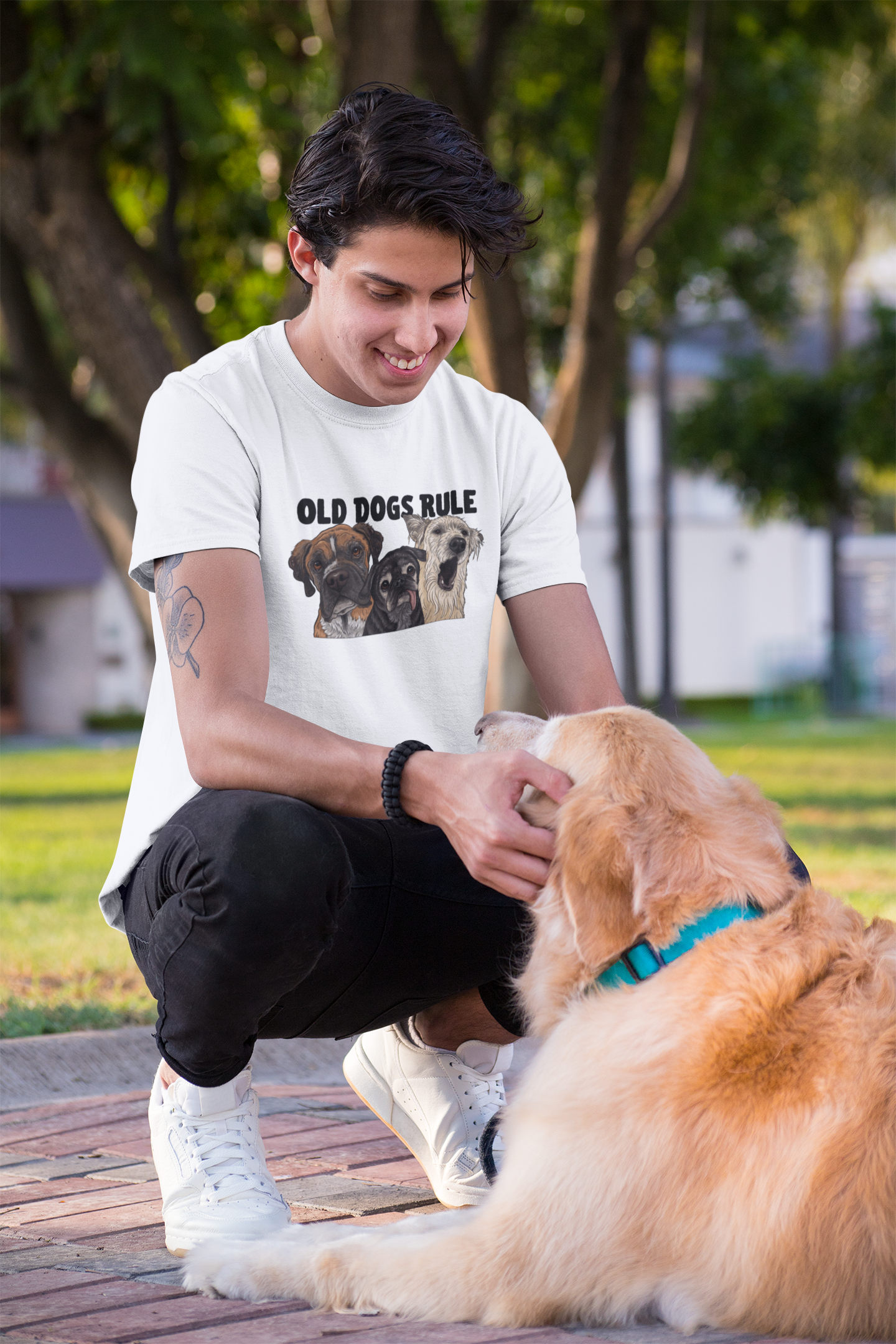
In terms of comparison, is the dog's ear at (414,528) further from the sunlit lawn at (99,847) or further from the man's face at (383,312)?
the sunlit lawn at (99,847)

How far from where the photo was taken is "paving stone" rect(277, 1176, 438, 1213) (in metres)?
2.90

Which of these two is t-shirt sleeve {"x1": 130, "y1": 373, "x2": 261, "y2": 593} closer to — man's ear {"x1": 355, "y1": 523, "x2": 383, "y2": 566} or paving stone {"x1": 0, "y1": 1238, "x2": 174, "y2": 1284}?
man's ear {"x1": 355, "y1": 523, "x2": 383, "y2": 566}

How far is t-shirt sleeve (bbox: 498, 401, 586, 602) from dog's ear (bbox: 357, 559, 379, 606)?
418 mm

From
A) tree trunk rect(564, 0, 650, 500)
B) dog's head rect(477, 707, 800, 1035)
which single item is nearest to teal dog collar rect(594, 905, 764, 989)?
dog's head rect(477, 707, 800, 1035)

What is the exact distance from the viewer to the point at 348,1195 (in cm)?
299

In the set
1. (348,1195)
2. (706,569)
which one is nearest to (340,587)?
(348,1195)

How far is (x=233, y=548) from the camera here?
2.75m

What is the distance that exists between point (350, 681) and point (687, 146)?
798 cm

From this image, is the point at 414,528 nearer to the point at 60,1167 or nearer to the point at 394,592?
the point at 394,592

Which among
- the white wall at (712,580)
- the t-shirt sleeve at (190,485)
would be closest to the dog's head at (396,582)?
the t-shirt sleeve at (190,485)

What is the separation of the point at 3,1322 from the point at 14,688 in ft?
99.5

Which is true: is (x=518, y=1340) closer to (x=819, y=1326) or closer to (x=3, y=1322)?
(x=819, y=1326)

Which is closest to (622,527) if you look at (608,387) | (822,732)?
(822,732)

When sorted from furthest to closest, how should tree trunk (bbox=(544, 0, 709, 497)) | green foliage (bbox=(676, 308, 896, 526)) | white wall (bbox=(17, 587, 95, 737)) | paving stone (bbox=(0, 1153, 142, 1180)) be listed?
white wall (bbox=(17, 587, 95, 737)) < green foliage (bbox=(676, 308, 896, 526)) < tree trunk (bbox=(544, 0, 709, 497)) < paving stone (bbox=(0, 1153, 142, 1180))
